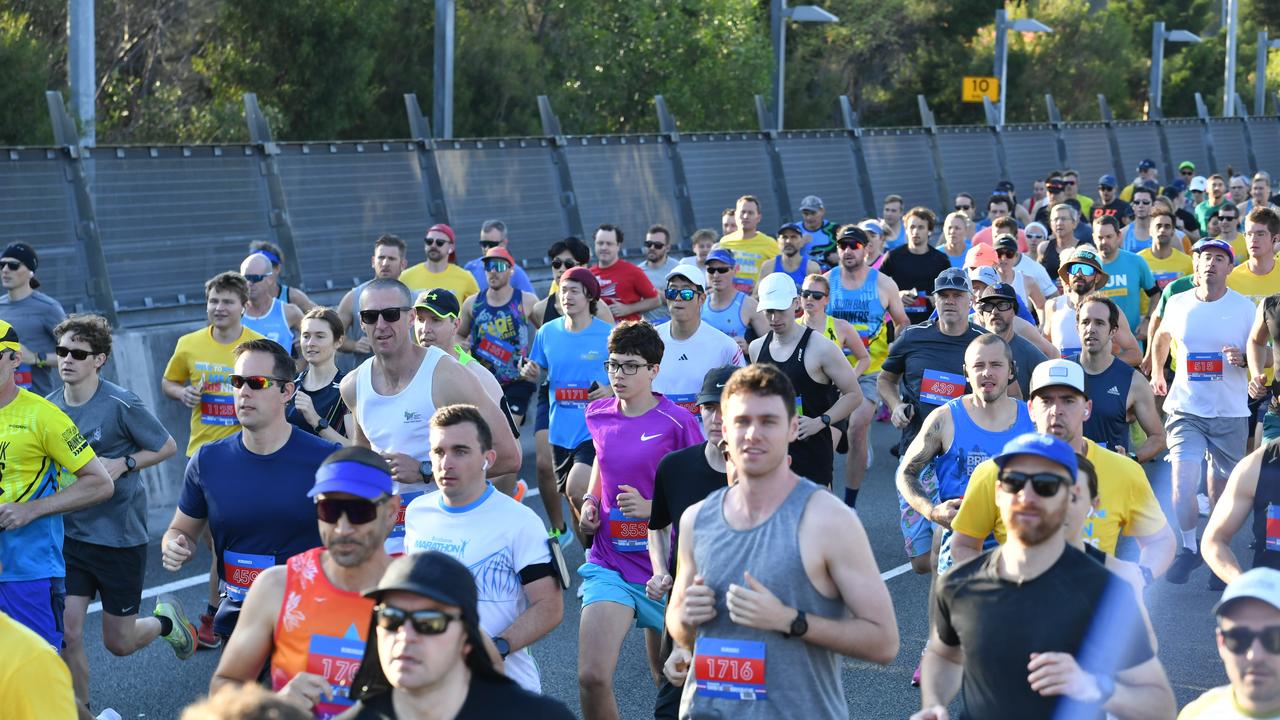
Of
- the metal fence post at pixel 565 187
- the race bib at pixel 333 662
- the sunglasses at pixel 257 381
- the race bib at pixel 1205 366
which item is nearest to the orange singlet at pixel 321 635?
the race bib at pixel 333 662

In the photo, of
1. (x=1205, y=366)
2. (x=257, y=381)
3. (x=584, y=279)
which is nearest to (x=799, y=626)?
(x=257, y=381)

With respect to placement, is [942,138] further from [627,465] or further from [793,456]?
[627,465]

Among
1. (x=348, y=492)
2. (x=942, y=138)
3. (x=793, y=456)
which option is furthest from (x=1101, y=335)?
(x=942, y=138)

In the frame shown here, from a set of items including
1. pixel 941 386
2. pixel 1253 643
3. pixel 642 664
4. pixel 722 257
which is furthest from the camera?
pixel 722 257

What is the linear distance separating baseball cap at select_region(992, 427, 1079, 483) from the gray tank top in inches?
19.6

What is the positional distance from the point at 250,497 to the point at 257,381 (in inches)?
18.7

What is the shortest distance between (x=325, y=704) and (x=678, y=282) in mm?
5327

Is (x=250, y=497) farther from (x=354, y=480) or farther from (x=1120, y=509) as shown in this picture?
(x=1120, y=509)

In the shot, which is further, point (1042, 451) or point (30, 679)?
point (1042, 451)

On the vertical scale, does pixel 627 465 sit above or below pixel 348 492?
below

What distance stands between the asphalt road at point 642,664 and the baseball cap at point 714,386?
151cm

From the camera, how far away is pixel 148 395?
1215 centimetres

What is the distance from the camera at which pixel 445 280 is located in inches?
546

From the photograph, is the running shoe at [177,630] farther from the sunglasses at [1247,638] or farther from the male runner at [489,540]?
the sunglasses at [1247,638]
